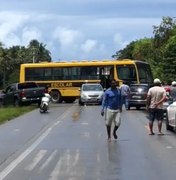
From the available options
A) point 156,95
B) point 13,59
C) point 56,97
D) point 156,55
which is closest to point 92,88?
point 56,97

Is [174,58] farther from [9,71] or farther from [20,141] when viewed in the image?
[20,141]

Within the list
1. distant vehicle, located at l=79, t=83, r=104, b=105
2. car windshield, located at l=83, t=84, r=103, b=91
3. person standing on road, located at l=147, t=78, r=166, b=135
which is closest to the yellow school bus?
car windshield, located at l=83, t=84, r=103, b=91

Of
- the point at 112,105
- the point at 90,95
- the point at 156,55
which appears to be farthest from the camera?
the point at 156,55

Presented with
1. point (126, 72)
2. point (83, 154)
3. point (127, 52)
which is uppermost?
point (127, 52)

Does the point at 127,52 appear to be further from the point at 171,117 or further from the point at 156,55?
the point at 171,117

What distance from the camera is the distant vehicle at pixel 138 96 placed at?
119 feet

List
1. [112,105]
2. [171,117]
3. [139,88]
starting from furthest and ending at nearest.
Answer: [139,88], [171,117], [112,105]

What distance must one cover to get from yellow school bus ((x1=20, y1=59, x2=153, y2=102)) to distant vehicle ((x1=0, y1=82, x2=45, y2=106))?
5422 mm

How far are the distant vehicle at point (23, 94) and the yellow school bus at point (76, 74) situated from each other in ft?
17.8

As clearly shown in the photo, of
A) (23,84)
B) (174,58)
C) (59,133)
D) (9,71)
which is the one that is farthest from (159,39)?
(59,133)

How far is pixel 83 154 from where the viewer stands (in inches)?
578

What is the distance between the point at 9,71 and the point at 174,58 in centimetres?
4561

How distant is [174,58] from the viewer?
3024 inches

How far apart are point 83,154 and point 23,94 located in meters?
27.4
